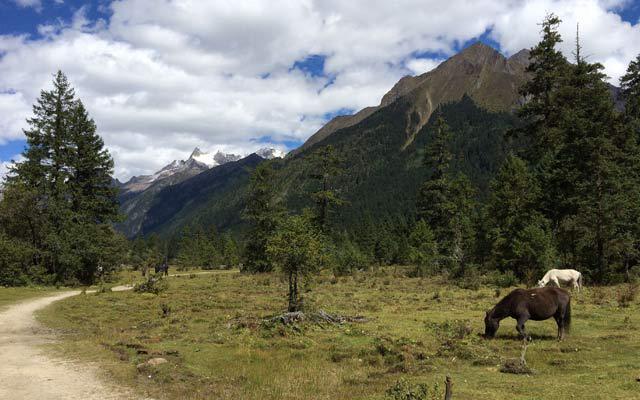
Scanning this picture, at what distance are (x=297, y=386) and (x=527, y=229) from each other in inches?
1074

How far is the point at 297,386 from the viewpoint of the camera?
36.8 ft

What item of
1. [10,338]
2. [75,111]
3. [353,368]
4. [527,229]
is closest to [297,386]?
[353,368]

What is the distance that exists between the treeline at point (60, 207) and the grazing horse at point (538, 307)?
39.0 m

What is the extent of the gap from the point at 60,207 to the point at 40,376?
37.3 metres

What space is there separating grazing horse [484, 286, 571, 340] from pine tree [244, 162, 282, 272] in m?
42.1

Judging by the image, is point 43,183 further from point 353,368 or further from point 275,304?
point 353,368

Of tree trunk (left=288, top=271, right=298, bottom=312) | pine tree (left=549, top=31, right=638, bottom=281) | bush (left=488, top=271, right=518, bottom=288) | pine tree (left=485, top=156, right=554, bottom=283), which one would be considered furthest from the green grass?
pine tree (left=549, top=31, right=638, bottom=281)

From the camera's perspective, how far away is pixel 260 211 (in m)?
56.8

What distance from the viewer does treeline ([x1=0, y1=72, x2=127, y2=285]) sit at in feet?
133

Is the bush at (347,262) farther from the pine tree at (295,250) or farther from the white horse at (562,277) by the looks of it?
the pine tree at (295,250)

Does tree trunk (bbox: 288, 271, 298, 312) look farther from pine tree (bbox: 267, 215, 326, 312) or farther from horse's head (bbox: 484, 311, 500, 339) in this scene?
horse's head (bbox: 484, 311, 500, 339)

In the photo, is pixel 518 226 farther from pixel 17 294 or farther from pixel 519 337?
pixel 17 294

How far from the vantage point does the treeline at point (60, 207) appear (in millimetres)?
40500

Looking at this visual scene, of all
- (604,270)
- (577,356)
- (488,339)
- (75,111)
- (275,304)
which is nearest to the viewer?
(577,356)
